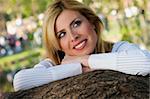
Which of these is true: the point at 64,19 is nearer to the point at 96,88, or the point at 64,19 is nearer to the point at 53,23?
the point at 53,23

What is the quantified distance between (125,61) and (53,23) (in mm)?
438

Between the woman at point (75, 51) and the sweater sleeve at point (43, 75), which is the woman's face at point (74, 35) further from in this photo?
the sweater sleeve at point (43, 75)

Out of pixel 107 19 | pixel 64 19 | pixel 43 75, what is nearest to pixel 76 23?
pixel 64 19

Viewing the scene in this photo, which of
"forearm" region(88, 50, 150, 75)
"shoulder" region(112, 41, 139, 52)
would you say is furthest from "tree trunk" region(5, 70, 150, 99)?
"shoulder" region(112, 41, 139, 52)

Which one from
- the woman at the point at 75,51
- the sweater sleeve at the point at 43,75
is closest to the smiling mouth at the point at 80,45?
the woman at the point at 75,51

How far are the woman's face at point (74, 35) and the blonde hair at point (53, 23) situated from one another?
29 millimetres

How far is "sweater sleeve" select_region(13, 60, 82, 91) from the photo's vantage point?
2.32 m

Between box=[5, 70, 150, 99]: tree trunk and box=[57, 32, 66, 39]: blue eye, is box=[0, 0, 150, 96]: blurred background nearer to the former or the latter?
box=[57, 32, 66, 39]: blue eye

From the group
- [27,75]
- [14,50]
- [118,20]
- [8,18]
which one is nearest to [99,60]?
[27,75]

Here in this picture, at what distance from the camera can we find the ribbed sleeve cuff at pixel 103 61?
2.29 meters

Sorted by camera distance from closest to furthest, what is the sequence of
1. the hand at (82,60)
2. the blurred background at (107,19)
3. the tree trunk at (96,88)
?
the tree trunk at (96,88) → the hand at (82,60) → the blurred background at (107,19)

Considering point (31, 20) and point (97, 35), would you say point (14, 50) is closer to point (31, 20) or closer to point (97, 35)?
point (31, 20)

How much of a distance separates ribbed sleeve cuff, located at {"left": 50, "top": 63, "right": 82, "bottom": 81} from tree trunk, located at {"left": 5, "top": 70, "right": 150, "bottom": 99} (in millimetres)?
192

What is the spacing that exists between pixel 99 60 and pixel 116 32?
174 inches
